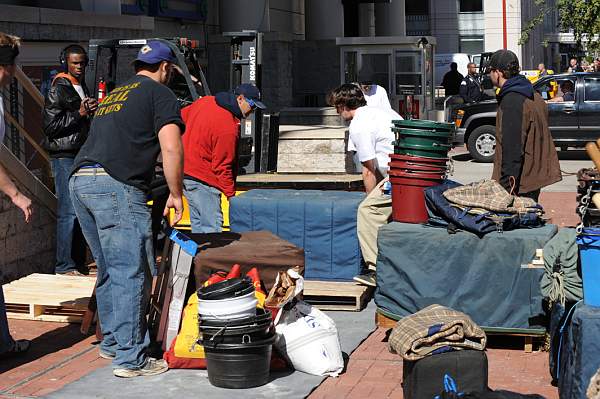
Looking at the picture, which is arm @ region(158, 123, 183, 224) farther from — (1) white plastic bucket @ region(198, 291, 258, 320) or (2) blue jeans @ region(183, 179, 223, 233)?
A: (2) blue jeans @ region(183, 179, 223, 233)

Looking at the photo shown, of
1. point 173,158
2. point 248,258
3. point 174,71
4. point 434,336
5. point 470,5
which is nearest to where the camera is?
point 434,336

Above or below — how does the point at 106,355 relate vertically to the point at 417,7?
below

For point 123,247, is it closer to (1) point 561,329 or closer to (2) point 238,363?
(2) point 238,363

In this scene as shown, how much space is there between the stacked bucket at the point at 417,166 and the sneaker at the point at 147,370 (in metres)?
2.10

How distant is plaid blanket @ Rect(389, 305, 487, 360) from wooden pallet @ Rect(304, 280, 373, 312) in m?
2.21

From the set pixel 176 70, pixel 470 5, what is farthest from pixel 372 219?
pixel 470 5

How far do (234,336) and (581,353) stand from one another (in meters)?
2.01

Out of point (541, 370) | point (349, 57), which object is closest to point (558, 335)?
point (541, 370)

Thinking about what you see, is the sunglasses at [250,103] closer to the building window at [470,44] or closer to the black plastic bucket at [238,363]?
the black plastic bucket at [238,363]

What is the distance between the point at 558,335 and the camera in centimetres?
658

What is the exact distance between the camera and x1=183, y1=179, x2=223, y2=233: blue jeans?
29.3 feet

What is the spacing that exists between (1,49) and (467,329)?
3.43m

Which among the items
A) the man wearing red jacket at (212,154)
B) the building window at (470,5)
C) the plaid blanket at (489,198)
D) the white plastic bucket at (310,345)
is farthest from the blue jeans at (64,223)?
the building window at (470,5)

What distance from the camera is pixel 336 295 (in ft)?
27.9
